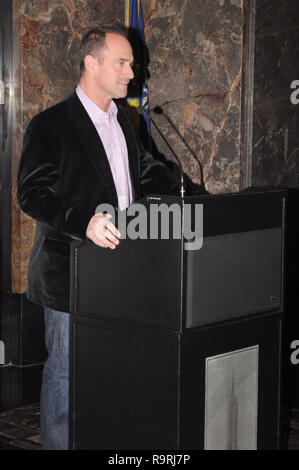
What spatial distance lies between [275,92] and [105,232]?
7.45 feet

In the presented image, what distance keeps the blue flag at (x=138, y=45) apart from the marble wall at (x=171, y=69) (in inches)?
5.0

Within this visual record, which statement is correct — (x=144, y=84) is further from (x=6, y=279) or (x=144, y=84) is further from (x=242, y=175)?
(x=6, y=279)

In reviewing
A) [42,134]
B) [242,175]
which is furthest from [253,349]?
[242,175]

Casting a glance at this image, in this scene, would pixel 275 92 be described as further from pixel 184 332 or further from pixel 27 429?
pixel 184 332

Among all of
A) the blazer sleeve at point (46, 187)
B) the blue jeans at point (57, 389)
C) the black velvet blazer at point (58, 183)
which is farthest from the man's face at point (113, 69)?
the blue jeans at point (57, 389)

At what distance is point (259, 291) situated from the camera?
7.13 feet

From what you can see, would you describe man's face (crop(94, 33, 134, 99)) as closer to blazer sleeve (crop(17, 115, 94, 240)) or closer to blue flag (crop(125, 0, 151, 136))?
blazer sleeve (crop(17, 115, 94, 240))

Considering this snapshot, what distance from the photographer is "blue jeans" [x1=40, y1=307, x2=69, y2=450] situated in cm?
250

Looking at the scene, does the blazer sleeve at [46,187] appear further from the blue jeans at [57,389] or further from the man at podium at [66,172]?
the blue jeans at [57,389]

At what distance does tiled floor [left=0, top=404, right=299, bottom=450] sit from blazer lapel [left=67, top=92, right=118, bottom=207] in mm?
1146

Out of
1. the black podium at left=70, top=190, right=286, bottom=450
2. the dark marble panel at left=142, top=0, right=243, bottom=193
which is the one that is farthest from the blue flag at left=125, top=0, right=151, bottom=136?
the black podium at left=70, top=190, right=286, bottom=450

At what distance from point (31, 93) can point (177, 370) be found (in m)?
2.19

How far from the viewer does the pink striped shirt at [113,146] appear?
255cm

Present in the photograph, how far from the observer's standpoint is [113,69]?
255cm
